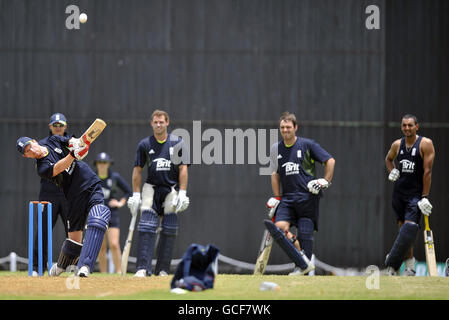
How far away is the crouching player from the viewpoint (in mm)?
8312

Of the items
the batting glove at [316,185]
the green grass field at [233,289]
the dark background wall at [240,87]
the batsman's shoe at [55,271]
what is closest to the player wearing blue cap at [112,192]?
the dark background wall at [240,87]

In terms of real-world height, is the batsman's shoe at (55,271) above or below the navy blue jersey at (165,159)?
below

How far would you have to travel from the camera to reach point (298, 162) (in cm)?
979

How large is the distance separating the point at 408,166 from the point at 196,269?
4334 millimetres

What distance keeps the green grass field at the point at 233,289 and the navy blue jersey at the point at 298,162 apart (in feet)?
5.73

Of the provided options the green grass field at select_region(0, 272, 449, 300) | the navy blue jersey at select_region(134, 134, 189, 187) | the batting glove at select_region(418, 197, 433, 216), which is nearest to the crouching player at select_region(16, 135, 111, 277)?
the green grass field at select_region(0, 272, 449, 300)

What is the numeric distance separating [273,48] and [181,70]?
1.95 metres

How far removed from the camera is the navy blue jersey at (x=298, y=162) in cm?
977

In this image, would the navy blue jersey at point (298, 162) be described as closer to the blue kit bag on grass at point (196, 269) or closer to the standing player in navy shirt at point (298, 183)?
the standing player in navy shirt at point (298, 183)

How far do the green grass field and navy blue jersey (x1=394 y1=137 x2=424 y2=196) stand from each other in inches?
83.8

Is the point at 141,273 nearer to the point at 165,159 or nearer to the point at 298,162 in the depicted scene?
the point at 165,159

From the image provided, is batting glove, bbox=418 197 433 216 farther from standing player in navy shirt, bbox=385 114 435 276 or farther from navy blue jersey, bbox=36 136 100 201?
navy blue jersey, bbox=36 136 100 201

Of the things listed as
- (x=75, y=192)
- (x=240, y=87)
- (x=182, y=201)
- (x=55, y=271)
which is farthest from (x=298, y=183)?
(x=240, y=87)
